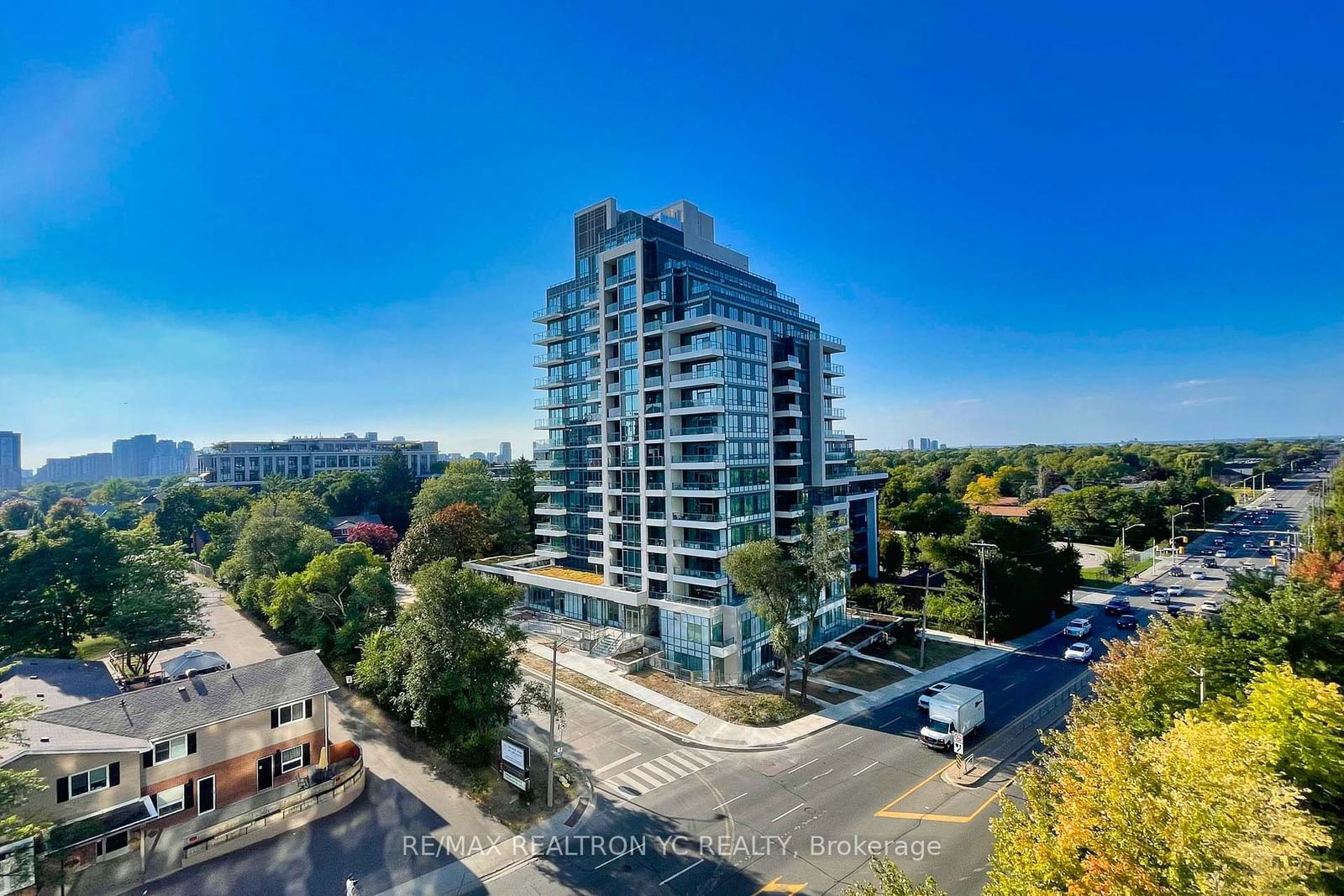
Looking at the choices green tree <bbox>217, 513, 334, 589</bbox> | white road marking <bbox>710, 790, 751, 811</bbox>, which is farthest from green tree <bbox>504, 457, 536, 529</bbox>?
white road marking <bbox>710, 790, 751, 811</bbox>

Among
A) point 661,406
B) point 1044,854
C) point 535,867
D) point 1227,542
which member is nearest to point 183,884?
point 535,867

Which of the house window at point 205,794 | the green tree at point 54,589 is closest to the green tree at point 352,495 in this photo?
the green tree at point 54,589

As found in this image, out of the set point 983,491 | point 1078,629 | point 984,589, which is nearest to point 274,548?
point 984,589

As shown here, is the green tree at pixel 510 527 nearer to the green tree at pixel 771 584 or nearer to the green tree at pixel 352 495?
the green tree at pixel 771 584

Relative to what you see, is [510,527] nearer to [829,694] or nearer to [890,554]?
[829,694]

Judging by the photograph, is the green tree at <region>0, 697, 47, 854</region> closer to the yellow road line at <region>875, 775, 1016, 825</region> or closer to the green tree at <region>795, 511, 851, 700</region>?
the yellow road line at <region>875, 775, 1016, 825</region>

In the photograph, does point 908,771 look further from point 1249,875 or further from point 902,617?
point 902,617
